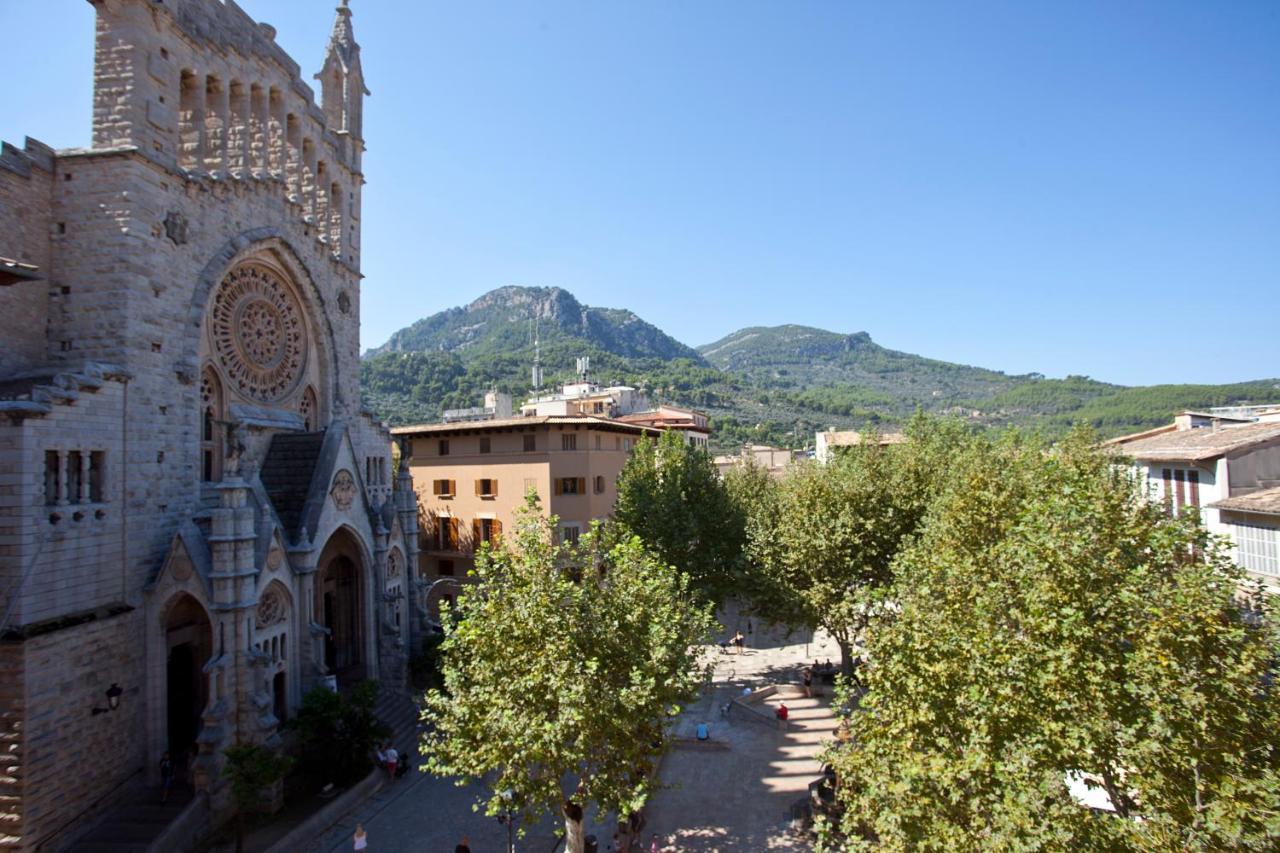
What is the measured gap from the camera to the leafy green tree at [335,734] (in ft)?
63.9

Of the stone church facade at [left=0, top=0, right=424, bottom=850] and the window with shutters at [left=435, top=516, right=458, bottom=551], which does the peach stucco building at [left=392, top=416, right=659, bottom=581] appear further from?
the stone church facade at [left=0, top=0, right=424, bottom=850]

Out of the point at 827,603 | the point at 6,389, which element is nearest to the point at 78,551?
the point at 6,389

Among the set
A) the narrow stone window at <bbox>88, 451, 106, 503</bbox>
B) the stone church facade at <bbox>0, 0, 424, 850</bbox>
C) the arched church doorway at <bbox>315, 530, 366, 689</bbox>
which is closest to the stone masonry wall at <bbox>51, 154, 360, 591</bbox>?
the stone church facade at <bbox>0, 0, 424, 850</bbox>

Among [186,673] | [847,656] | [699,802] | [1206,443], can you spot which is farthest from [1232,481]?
[186,673]

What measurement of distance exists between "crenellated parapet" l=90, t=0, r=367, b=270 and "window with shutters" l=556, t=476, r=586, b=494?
51.3 ft

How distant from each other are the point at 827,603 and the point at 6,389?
82.3ft

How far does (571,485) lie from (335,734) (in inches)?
829

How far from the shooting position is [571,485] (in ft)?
129

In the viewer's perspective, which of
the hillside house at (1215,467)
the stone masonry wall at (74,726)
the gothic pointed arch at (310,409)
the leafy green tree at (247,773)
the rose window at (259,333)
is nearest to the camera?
the stone masonry wall at (74,726)

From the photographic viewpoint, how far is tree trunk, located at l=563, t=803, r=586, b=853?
13.8 m

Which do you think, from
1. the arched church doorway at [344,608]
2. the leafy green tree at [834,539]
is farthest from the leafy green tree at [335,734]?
the leafy green tree at [834,539]

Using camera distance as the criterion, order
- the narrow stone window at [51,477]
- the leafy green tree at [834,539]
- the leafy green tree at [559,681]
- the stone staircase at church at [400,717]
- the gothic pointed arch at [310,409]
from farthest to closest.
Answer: the gothic pointed arch at [310,409], the leafy green tree at [834,539], the stone staircase at church at [400,717], the narrow stone window at [51,477], the leafy green tree at [559,681]

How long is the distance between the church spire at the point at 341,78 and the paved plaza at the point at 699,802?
2673 cm

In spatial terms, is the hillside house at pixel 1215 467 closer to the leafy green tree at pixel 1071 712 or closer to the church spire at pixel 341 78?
the leafy green tree at pixel 1071 712
